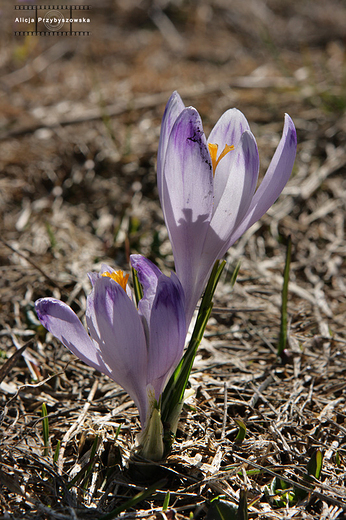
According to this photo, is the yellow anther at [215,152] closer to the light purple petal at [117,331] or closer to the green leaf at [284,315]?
the light purple petal at [117,331]

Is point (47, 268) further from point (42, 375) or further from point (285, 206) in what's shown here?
point (285, 206)

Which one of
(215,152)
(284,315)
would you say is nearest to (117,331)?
(215,152)

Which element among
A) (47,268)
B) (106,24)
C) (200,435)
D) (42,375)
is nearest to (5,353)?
(42,375)

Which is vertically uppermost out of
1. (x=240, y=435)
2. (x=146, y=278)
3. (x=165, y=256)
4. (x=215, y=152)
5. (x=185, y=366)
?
(x=165, y=256)

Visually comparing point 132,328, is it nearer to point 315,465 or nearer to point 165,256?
point 315,465

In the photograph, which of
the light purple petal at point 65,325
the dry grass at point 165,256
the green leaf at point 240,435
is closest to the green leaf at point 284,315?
the dry grass at point 165,256
